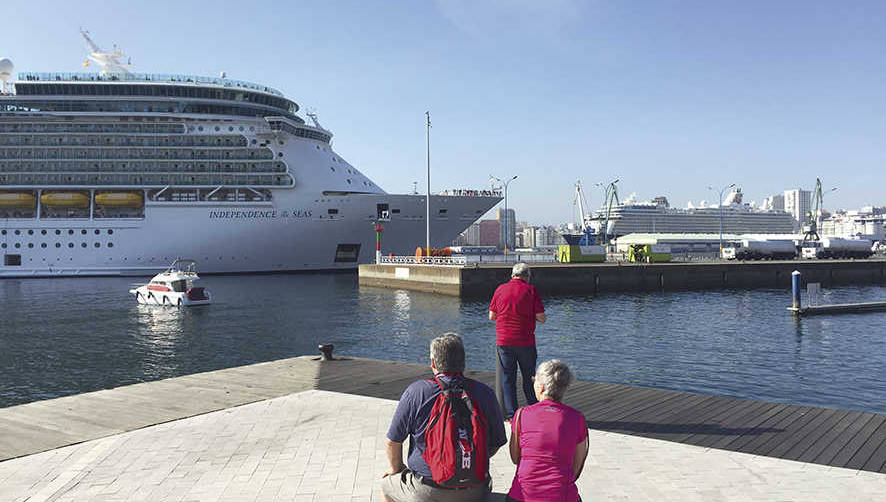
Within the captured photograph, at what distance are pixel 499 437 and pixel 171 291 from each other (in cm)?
Result: 3617

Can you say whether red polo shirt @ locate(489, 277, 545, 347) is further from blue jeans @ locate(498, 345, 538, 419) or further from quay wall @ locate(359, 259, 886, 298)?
quay wall @ locate(359, 259, 886, 298)

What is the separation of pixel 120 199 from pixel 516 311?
2305 inches

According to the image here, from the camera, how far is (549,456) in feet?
11.9

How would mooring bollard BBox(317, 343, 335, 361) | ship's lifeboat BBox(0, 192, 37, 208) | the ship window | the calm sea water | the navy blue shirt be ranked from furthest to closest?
the ship window, ship's lifeboat BBox(0, 192, 37, 208), the calm sea water, mooring bollard BBox(317, 343, 335, 361), the navy blue shirt

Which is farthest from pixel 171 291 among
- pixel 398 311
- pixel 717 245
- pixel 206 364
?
pixel 717 245

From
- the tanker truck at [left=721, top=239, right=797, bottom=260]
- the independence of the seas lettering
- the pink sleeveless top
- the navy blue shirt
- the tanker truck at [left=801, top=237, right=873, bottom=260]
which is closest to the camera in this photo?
the pink sleeveless top

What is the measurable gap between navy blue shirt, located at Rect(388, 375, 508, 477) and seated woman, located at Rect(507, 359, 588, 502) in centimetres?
17

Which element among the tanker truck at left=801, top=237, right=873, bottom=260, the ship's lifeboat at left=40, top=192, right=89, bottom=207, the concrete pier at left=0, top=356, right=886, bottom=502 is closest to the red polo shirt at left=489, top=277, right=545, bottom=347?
the concrete pier at left=0, top=356, right=886, bottom=502

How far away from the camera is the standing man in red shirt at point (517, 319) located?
7.70 meters

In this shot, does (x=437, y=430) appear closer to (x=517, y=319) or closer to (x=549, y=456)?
(x=549, y=456)

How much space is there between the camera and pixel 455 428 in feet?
12.4

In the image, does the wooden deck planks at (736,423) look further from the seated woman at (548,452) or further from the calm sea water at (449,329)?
the calm sea water at (449,329)

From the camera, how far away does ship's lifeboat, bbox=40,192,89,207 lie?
58.2 meters

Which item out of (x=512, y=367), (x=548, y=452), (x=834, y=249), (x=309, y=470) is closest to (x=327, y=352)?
(x=512, y=367)
